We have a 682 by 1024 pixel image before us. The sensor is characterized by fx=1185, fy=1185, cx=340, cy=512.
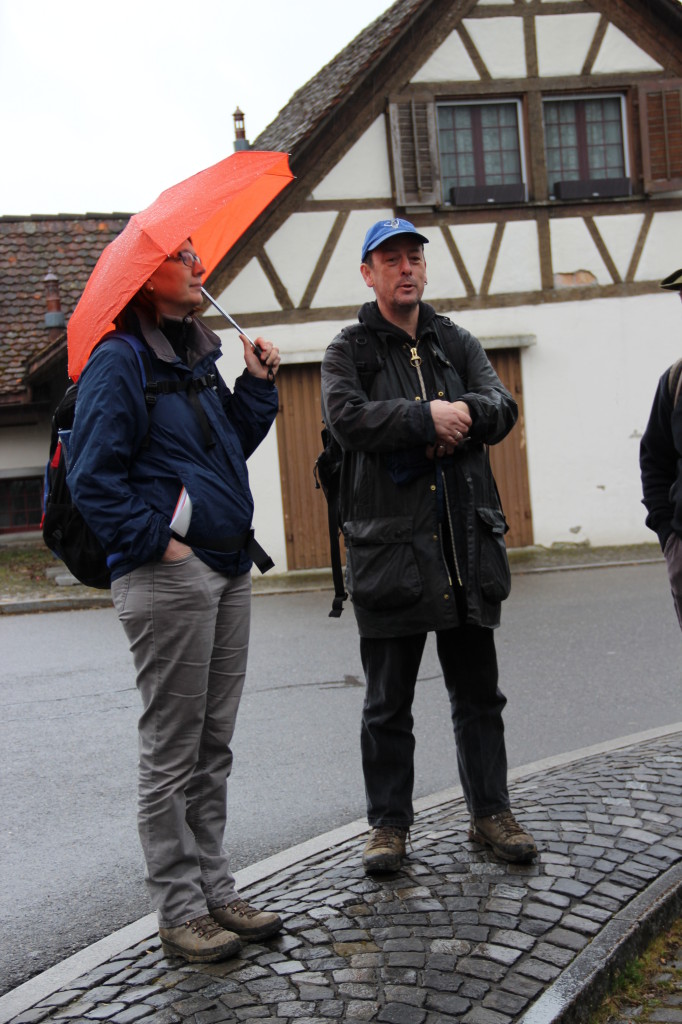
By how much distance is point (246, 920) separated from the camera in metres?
3.50

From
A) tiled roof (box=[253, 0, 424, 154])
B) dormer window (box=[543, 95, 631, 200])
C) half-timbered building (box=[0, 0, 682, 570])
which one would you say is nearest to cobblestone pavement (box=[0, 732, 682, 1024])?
tiled roof (box=[253, 0, 424, 154])

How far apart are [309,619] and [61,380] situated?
331 inches

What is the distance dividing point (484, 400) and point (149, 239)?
1.23m

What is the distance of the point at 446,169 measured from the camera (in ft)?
48.6

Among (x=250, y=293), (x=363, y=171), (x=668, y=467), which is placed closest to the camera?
(x=668, y=467)

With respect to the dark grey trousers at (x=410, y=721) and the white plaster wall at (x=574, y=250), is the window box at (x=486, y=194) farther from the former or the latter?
the dark grey trousers at (x=410, y=721)

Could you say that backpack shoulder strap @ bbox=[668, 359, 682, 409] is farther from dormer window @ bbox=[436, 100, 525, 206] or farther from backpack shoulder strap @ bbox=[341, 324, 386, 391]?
dormer window @ bbox=[436, 100, 525, 206]

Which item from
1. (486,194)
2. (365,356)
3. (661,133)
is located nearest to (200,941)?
(365,356)

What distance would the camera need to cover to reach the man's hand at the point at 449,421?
3.83m

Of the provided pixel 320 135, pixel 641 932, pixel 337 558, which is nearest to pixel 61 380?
pixel 320 135

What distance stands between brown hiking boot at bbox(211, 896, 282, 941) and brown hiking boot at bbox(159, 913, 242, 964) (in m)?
0.07

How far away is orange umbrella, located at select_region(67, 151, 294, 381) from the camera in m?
3.39

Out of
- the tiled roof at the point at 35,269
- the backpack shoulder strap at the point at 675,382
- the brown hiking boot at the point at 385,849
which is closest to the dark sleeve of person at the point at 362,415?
the backpack shoulder strap at the point at 675,382

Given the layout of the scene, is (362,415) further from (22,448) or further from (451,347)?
(22,448)
